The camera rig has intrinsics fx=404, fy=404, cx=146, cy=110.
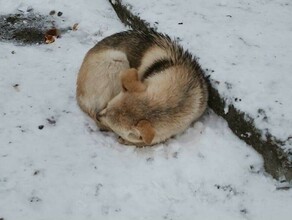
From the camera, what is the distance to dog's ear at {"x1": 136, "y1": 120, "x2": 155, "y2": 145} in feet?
11.6

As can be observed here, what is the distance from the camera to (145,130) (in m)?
3.52

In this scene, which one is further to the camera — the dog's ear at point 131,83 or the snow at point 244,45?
the snow at point 244,45

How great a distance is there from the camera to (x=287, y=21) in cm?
522

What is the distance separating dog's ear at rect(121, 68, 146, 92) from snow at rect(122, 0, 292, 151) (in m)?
1.03

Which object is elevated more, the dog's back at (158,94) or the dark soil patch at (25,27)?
the dog's back at (158,94)

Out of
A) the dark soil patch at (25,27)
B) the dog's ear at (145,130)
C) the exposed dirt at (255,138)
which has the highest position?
the dog's ear at (145,130)

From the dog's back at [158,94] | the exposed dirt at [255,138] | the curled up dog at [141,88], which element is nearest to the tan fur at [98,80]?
the curled up dog at [141,88]

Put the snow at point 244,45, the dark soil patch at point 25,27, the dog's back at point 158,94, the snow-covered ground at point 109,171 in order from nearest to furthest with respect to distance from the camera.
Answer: the snow-covered ground at point 109,171 < the dog's back at point 158,94 < the snow at point 244,45 < the dark soil patch at point 25,27

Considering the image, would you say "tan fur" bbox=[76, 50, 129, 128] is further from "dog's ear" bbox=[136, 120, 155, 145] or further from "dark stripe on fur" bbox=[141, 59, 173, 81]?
"dog's ear" bbox=[136, 120, 155, 145]

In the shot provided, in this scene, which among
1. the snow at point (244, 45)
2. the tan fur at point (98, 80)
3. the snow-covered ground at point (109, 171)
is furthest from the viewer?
the tan fur at point (98, 80)

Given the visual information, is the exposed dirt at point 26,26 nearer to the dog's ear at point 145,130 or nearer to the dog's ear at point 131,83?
the dog's ear at point 131,83

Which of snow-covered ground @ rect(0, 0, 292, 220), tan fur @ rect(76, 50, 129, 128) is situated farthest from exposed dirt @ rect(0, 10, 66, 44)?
tan fur @ rect(76, 50, 129, 128)

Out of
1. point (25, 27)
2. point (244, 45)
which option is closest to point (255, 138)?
point (244, 45)

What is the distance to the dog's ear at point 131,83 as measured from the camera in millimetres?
3697
